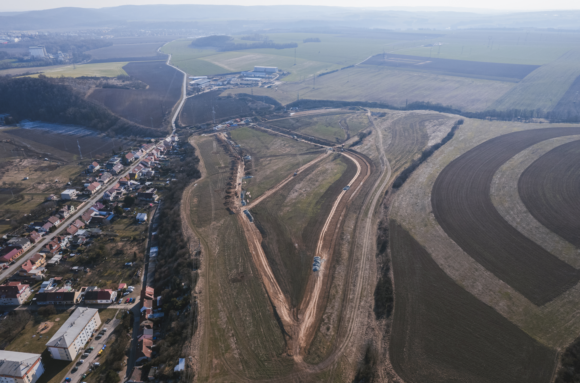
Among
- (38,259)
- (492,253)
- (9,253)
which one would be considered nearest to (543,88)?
(492,253)

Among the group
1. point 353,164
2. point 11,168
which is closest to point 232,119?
point 353,164

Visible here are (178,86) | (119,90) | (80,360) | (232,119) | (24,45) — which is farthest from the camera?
(24,45)

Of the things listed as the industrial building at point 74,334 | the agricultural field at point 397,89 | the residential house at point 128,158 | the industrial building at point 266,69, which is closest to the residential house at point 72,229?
the industrial building at point 74,334

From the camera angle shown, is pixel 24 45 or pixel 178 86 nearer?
pixel 178 86

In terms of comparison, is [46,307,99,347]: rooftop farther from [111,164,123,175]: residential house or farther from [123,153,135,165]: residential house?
[123,153,135,165]: residential house

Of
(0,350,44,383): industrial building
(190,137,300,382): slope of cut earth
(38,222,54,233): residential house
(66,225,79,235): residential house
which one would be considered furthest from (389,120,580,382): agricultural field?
(38,222,54,233): residential house

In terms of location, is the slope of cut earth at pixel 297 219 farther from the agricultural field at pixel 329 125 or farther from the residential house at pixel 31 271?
the residential house at pixel 31 271

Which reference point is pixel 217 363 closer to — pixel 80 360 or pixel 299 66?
pixel 80 360
